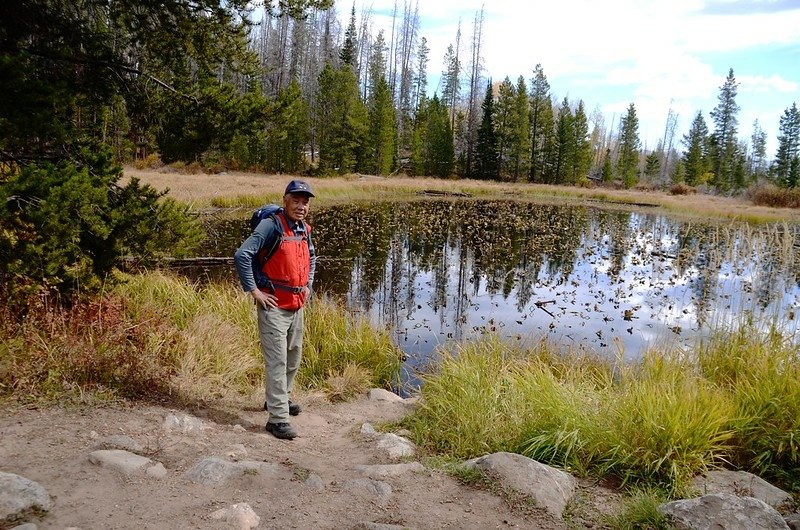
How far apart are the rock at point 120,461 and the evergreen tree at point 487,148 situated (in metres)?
54.1

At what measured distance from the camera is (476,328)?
9.33 meters

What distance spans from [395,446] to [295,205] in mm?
2149

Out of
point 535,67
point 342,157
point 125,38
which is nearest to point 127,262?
point 125,38

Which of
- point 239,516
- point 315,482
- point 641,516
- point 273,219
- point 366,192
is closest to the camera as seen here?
point 239,516

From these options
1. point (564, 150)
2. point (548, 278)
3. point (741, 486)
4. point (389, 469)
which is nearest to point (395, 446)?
point (389, 469)

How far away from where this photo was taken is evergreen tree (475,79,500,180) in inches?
2156

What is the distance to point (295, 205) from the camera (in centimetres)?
459

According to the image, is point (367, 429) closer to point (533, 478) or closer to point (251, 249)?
point (533, 478)

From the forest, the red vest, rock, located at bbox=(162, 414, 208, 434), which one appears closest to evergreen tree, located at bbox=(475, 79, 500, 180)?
the forest

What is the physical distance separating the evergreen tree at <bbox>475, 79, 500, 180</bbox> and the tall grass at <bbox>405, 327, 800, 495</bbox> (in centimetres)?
5153

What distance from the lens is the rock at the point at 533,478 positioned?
357cm

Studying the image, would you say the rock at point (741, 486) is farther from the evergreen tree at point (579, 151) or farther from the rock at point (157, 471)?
the evergreen tree at point (579, 151)

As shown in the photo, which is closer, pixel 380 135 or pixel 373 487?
pixel 373 487

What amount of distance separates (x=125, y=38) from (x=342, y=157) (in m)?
40.0
